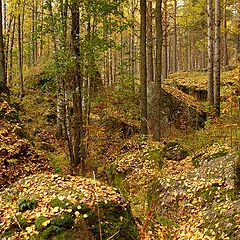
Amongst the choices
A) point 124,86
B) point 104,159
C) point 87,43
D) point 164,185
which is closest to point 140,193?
point 164,185

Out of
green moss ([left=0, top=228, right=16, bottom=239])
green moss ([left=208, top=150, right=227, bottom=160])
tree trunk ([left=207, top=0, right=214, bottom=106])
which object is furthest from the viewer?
tree trunk ([left=207, top=0, right=214, bottom=106])

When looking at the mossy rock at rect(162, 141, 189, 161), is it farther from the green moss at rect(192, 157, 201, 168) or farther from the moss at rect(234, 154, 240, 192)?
the moss at rect(234, 154, 240, 192)

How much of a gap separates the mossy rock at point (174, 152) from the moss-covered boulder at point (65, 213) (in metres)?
4.60

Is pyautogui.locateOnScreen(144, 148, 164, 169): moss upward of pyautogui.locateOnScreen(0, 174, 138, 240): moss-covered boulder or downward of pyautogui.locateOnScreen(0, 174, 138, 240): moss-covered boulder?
downward

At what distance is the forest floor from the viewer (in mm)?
5684

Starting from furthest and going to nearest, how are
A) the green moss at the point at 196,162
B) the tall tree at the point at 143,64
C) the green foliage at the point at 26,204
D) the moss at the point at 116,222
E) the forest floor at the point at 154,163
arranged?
the tall tree at the point at 143,64 → the green moss at the point at 196,162 → the forest floor at the point at 154,163 → the green foliage at the point at 26,204 → the moss at the point at 116,222

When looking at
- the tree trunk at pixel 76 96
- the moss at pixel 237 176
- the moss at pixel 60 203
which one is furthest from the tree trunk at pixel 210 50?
the moss at pixel 60 203

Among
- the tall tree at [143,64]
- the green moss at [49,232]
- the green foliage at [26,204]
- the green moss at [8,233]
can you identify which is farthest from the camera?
the tall tree at [143,64]

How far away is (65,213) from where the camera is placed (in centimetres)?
441

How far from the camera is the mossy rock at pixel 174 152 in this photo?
962 centimetres

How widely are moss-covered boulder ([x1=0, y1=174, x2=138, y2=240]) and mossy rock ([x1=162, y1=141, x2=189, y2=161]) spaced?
4.60 metres

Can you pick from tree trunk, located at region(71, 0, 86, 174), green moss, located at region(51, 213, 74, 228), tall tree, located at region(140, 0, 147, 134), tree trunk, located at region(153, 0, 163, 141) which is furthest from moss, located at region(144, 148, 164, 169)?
green moss, located at region(51, 213, 74, 228)

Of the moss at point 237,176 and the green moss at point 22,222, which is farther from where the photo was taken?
the moss at point 237,176

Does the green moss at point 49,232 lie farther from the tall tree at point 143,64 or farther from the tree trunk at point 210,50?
the tree trunk at point 210,50
